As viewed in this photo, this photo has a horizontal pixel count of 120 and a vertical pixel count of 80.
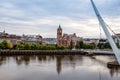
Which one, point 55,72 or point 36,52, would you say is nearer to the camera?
point 55,72

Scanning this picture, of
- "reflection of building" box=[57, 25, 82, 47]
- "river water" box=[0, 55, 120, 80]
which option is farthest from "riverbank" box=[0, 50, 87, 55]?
"reflection of building" box=[57, 25, 82, 47]

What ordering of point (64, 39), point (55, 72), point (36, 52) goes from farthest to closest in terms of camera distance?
1. point (64, 39)
2. point (36, 52)
3. point (55, 72)

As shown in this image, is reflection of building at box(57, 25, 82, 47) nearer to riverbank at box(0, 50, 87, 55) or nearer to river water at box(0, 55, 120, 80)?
riverbank at box(0, 50, 87, 55)

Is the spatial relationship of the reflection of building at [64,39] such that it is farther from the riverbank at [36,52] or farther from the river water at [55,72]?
the river water at [55,72]

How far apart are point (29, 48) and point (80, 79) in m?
37.2

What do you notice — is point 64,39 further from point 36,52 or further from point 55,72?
point 55,72

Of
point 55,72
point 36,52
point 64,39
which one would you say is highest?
point 64,39

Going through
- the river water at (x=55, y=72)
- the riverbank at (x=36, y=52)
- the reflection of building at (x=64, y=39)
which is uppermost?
the reflection of building at (x=64, y=39)

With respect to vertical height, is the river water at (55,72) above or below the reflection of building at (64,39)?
below

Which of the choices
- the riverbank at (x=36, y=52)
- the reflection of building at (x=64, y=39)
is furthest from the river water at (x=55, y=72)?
the reflection of building at (x=64, y=39)

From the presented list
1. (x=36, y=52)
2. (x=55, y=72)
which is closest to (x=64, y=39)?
(x=36, y=52)

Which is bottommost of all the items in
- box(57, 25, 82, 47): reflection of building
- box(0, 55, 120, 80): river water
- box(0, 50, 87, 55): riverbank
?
box(0, 55, 120, 80): river water

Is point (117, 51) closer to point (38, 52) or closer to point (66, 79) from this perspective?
point (66, 79)

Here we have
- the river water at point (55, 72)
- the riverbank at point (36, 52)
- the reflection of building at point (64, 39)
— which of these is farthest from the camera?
the reflection of building at point (64, 39)
